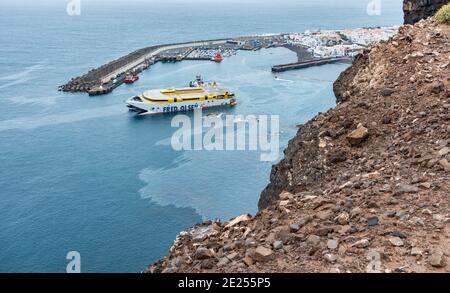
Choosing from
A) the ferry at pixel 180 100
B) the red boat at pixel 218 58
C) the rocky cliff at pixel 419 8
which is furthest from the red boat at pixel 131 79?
the rocky cliff at pixel 419 8

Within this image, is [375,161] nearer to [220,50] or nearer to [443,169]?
[443,169]

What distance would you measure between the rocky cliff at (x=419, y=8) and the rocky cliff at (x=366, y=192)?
19.0ft

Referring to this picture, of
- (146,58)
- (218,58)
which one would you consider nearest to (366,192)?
(218,58)

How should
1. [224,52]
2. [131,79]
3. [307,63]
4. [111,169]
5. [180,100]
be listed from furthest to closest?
[224,52]
[307,63]
[131,79]
[180,100]
[111,169]

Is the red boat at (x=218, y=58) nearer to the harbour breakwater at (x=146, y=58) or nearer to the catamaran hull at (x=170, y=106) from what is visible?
the harbour breakwater at (x=146, y=58)

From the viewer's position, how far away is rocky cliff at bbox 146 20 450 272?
718cm

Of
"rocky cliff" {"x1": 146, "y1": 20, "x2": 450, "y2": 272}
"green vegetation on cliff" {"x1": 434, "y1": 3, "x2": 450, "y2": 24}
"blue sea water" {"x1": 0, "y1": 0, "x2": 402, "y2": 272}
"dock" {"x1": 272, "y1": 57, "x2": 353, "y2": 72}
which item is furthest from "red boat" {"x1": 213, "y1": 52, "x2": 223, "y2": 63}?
"rocky cliff" {"x1": 146, "y1": 20, "x2": 450, "y2": 272}

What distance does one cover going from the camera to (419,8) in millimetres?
20797

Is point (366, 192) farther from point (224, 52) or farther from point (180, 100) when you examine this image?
point (224, 52)

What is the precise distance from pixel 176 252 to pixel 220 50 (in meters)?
103

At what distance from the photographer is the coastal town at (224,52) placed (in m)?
78.8

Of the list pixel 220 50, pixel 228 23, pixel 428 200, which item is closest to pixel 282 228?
pixel 428 200

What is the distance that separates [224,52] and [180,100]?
4494cm

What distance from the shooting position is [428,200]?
822 centimetres
